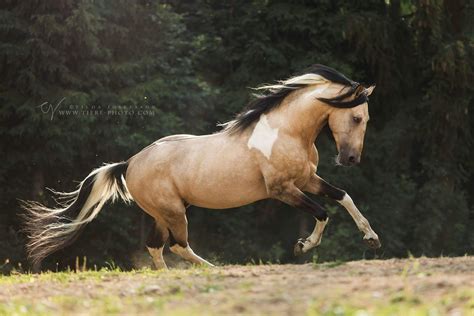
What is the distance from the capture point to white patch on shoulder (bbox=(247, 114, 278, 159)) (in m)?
9.63

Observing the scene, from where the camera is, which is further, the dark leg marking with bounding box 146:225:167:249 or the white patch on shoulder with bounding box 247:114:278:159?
the dark leg marking with bounding box 146:225:167:249

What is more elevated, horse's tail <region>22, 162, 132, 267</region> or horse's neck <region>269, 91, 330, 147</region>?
horse's neck <region>269, 91, 330, 147</region>

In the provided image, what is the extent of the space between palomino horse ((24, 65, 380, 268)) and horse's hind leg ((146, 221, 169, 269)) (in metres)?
0.01

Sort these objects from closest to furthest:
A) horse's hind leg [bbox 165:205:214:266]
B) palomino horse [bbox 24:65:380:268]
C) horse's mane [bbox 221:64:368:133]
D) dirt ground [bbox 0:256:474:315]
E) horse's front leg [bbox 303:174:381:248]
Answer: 1. dirt ground [bbox 0:256:474:315]
2. horse's front leg [bbox 303:174:381:248]
3. palomino horse [bbox 24:65:380:268]
4. horse's mane [bbox 221:64:368:133]
5. horse's hind leg [bbox 165:205:214:266]

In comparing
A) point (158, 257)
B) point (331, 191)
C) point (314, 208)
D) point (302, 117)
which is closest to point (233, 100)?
point (158, 257)

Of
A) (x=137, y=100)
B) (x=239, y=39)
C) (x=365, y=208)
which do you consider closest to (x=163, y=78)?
(x=137, y=100)

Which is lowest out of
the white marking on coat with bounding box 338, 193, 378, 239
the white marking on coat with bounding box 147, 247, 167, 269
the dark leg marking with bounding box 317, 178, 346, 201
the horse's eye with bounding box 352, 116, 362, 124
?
the white marking on coat with bounding box 147, 247, 167, 269

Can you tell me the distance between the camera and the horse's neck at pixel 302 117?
9.72 metres

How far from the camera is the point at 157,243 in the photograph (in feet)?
34.8

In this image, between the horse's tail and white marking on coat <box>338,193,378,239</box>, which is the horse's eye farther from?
the horse's tail

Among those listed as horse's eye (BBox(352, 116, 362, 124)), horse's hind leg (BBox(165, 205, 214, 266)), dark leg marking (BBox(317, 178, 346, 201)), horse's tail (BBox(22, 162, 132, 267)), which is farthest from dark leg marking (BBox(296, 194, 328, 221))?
horse's tail (BBox(22, 162, 132, 267))

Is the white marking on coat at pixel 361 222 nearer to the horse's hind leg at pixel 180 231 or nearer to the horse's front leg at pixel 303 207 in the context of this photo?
the horse's front leg at pixel 303 207

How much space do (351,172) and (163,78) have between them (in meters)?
5.10

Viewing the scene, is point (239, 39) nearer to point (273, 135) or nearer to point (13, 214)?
point (13, 214)
